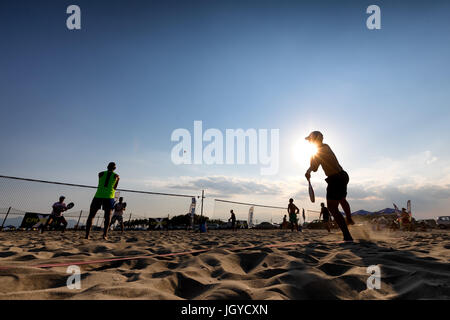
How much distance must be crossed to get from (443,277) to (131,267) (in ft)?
7.52

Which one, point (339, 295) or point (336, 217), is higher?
point (336, 217)


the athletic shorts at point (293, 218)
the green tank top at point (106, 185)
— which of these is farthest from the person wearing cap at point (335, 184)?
the athletic shorts at point (293, 218)

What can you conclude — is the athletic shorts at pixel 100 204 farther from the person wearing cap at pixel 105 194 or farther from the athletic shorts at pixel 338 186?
the athletic shorts at pixel 338 186

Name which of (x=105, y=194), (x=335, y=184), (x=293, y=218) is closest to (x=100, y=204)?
(x=105, y=194)

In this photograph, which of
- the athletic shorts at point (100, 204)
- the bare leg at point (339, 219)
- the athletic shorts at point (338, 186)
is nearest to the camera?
the bare leg at point (339, 219)

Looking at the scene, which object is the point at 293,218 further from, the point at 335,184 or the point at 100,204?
the point at 100,204

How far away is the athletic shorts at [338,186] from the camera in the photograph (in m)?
4.09

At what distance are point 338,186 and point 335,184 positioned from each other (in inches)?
2.3

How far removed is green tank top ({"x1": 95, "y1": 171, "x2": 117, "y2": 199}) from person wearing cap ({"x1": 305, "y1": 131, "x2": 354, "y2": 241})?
4.37 meters

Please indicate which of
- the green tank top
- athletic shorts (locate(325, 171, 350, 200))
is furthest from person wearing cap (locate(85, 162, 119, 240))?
athletic shorts (locate(325, 171, 350, 200))

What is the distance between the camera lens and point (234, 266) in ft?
6.57

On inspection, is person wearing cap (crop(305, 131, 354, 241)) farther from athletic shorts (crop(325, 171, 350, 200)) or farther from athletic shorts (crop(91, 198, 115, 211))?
athletic shorts (crop(91, 198, 115, 211))
